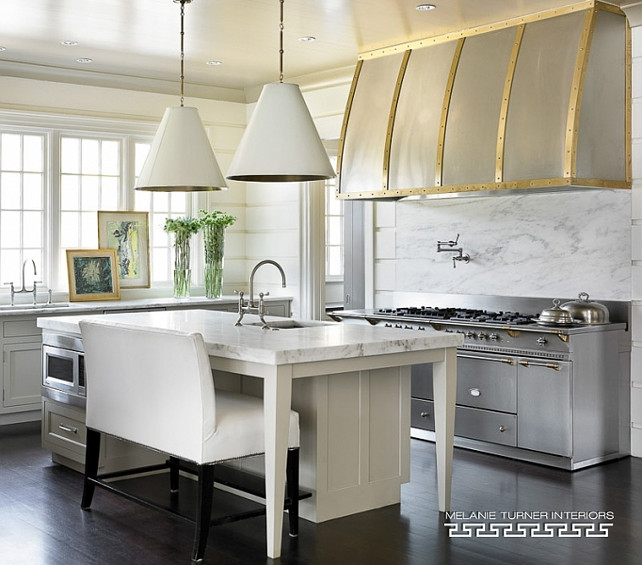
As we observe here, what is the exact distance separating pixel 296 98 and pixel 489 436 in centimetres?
256

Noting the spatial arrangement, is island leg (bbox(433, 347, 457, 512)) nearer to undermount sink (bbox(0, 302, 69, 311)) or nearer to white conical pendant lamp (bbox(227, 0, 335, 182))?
white conical pendant lamp (bbox(227, 0, 335, 182))

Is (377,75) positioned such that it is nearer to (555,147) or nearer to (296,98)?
(555,147)

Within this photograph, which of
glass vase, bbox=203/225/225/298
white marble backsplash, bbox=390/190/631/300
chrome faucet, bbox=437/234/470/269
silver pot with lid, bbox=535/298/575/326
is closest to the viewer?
silver pot with lid, bbox=535/298/575/326

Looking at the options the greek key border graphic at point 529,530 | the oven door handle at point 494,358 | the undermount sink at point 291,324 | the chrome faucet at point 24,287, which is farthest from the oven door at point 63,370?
the oven door handle at point 494,358

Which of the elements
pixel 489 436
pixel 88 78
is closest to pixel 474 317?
pixel 489 436

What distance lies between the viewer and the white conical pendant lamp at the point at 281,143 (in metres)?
4.09

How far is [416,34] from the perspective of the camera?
6.22m

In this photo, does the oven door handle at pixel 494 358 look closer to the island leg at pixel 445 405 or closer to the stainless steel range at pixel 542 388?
the stainless steel range at pixel 542 388

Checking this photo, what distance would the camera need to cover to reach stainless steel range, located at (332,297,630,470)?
5215 mm

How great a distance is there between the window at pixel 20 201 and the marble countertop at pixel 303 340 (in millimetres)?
2512

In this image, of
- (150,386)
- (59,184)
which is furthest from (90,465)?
(59,184)

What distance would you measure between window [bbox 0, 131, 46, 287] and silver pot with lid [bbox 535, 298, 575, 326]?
413 centimetres

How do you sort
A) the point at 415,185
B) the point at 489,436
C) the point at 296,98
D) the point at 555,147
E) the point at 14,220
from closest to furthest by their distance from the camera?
the point at 296,98 → the point at 555,147 → the point at 489,436 → the point at 415,185 → the point at 14,220

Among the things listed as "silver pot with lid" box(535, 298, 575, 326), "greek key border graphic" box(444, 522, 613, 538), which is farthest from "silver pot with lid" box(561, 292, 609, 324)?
"greek key border graphic" box(444, 522, 613, 538)
